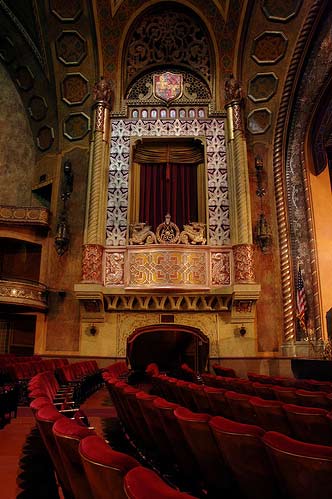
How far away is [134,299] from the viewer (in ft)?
35.3

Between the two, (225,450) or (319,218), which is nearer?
(225,450)

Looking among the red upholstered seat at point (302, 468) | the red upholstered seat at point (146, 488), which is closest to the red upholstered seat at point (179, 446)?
the red upholstered seat at point (302, 468)

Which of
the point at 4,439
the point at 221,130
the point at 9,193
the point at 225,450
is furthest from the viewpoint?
the point at 9,193

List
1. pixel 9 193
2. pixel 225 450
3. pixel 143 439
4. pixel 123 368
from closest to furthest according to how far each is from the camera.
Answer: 1. pixel 225 450
2. pixel 143 439
3. pixel 123 368
4. pixel 9 193

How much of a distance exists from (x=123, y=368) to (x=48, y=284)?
382 centimetres

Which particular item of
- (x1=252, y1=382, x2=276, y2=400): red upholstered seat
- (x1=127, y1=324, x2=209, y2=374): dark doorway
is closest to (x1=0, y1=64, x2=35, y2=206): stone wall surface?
(x1=127, y1=324, x2=209, y2=374): dark doorway

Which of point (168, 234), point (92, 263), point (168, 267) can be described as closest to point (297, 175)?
point (168, 234)

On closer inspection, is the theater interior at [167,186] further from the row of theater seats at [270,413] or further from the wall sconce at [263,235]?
the row of theater seats at [270,413]

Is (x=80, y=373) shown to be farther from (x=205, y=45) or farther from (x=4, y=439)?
(x=205, y=45)

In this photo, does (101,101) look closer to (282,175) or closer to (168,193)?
(168,193)

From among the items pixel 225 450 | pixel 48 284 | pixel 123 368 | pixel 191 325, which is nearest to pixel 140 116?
pixel 48 284

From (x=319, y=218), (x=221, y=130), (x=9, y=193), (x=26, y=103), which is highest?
(x=26, y=103)

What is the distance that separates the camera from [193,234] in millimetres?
11195

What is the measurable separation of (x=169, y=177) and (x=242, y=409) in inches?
395
